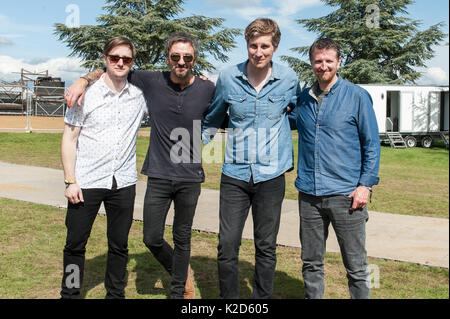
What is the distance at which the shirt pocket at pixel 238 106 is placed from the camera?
10.9ft

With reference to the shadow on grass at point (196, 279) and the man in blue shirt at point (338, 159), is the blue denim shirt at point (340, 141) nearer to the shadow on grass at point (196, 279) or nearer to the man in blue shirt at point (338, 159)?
the man in blue shirt at point (338, 159)

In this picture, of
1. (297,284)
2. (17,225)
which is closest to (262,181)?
(297,284)

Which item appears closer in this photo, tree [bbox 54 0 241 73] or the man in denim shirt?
the man in denim shirt

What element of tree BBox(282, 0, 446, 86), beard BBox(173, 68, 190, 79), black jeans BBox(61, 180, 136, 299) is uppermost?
tree BBox(282, 0, 446, 86)

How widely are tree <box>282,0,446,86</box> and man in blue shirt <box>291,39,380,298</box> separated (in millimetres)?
29670

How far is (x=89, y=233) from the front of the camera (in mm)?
3430

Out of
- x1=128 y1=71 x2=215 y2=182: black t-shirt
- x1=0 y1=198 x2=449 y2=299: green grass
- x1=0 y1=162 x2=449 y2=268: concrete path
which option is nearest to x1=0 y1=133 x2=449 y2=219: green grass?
x1=0 y1=162 x2=449 y2=268: concrete path

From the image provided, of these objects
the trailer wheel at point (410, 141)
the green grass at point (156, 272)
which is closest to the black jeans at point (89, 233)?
the green grass at point (156, 272)

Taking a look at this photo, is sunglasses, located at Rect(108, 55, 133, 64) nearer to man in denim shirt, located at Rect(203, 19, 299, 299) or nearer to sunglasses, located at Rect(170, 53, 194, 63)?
sunglasses, located at Rect(170, 53, 194, 63)

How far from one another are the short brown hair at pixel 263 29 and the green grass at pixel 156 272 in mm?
2114

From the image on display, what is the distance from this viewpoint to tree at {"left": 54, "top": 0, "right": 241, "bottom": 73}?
1219 inches

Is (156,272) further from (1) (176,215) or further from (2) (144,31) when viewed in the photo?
(2) (144,31)

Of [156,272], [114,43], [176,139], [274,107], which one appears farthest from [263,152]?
[156,272]

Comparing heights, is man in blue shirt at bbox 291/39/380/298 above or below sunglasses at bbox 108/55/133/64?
below
